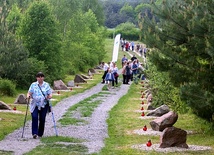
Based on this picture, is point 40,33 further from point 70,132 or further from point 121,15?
point 121,15

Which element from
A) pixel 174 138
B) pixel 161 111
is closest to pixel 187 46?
pixel 174 138

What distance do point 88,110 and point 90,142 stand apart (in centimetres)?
916

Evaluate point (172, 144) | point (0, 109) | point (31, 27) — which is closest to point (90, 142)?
point (172, 144)

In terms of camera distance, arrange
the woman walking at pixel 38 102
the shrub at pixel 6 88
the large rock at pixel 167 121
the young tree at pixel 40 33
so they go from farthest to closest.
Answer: the young tree at pixel 40 33 < the shrub at pixel 6 88 < the large rock at pixel 167 121 < the woman walking at pixel 38 102

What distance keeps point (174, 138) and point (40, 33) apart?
2589cm

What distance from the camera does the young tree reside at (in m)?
39.7

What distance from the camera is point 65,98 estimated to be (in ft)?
103

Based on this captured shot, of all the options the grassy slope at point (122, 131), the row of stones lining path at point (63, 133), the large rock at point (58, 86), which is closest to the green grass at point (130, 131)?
the grassy slope at point (122, 131)

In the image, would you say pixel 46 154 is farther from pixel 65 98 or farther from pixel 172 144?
pixel 65 98

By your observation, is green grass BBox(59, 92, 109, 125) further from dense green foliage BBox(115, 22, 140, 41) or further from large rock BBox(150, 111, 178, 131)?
dense green foliage BBox(115, 22, 140, 41)

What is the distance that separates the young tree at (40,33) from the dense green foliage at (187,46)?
21984mm

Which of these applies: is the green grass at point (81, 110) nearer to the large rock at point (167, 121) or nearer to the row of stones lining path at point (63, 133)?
the row of stones lining path at point (63, 133)

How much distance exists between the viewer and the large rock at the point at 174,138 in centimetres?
1474

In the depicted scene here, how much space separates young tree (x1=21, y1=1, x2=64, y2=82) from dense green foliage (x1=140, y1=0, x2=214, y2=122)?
72.1ft
